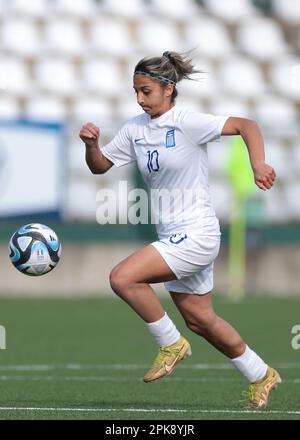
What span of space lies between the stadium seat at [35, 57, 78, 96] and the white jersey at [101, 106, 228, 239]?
13.4 metres

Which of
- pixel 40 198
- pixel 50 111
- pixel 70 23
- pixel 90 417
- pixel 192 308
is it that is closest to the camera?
pixel 90 417

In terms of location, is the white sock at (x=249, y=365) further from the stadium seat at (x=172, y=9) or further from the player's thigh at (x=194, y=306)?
the stadium seat at (x=172, y=9)

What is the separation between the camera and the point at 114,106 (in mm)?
21391

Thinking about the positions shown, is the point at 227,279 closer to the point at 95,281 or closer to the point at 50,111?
the point at 95,281

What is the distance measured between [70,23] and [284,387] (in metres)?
14.1

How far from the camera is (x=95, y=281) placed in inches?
716

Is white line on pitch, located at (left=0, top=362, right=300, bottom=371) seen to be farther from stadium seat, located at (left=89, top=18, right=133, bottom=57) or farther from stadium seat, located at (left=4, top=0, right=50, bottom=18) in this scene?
stadium seat, located at (left=4, top=0, right=50, bottom=18)

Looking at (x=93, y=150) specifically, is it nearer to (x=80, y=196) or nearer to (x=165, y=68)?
(x=165, y=68)

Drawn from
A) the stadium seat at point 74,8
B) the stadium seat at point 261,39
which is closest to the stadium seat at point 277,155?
the stadium seat at point 261,39

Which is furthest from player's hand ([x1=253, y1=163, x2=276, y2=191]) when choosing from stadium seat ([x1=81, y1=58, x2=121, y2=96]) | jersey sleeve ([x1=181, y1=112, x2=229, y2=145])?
stadium seat ([x1=81, y1=58, x2=121, y2=96])

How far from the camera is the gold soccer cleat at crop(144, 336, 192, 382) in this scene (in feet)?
25.7

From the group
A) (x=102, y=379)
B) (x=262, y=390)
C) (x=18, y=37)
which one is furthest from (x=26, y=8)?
(x=262, y=390)

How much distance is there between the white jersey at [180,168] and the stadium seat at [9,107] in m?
12.5

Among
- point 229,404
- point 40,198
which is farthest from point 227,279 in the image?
point 229,404
